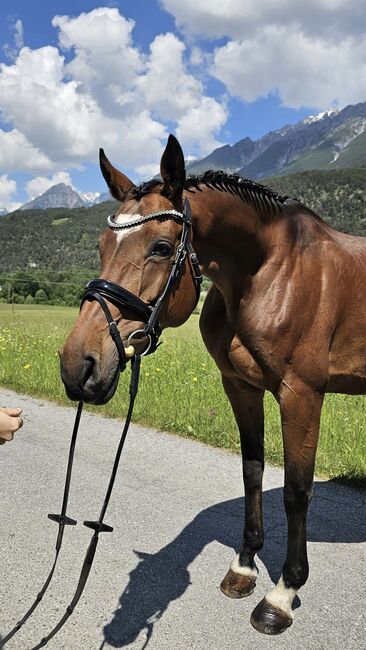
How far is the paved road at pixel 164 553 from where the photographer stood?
2.56 metres

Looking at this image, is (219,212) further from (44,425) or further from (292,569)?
(44,425)

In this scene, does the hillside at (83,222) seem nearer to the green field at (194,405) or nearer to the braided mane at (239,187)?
the green field at (194,405)

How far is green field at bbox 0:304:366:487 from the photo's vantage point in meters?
4.86

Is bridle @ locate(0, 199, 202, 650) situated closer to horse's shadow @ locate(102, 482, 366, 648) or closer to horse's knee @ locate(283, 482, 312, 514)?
horse's shadow @ locate(102, 482, 366, 648)

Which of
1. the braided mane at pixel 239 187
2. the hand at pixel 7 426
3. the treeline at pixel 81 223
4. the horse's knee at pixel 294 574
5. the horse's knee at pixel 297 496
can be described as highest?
the treeline at pixel 81 223

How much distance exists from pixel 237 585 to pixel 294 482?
79 centimetres

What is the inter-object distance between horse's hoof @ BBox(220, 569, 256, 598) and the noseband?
1652mm

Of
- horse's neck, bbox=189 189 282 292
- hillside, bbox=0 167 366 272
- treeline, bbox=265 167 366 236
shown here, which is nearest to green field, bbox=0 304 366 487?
horse's neck, bbox=189 189 282 292

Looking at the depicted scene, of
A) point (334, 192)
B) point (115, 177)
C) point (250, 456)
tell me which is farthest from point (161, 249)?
point (334, 192)

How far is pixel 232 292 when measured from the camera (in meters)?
2.74

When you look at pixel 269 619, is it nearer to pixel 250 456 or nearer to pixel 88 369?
pixel 250 456

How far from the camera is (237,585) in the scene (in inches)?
116

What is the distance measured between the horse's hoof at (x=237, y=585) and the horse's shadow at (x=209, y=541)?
0.22 meters

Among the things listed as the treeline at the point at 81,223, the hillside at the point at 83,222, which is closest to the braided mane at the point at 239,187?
the treeline at the point at 81,223
